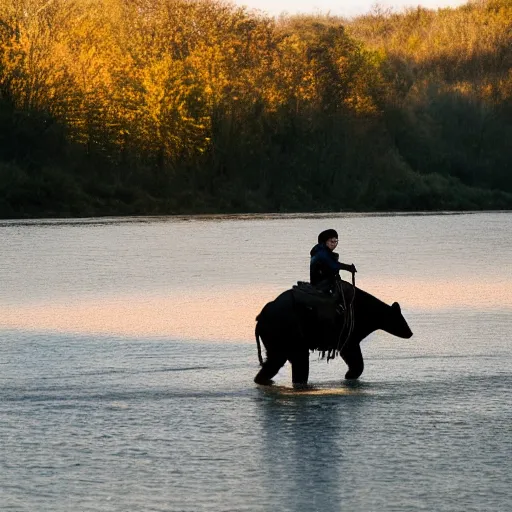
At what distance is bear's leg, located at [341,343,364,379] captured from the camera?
1306cm

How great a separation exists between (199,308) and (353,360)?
855cm

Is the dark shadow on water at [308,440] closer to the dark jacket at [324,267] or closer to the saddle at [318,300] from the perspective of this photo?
the saddle at [318,300]

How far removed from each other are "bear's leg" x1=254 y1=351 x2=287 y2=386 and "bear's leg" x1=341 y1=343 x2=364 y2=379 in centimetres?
72

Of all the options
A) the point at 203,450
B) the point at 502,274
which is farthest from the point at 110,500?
the point at 502,274

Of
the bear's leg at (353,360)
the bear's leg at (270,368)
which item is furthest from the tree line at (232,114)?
the bear's leg at (270,368)

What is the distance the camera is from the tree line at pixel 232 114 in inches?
3081

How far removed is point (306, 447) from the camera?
9.70m

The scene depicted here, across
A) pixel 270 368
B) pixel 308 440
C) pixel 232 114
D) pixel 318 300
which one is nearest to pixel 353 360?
pixel 270 368

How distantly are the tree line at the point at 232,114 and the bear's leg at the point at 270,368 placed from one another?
2522 inches

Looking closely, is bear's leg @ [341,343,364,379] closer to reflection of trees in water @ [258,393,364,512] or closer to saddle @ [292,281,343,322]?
saddle @ [292,281,343,322]

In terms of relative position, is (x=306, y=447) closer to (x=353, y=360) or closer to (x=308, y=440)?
(x=308, y=440)

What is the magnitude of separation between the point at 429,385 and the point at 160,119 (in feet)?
236

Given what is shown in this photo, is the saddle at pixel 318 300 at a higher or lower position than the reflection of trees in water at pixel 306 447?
higher

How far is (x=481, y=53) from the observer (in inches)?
4370
